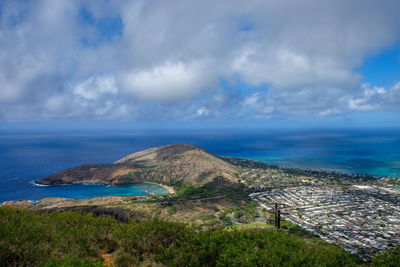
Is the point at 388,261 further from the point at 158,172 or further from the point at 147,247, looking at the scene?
the point at 158,172

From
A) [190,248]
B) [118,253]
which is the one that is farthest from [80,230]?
[190,248]

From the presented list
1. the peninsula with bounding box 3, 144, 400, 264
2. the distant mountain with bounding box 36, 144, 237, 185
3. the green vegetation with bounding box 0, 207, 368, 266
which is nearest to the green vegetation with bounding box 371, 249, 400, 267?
the peninsula with bounding box 3, 144, 400, 264

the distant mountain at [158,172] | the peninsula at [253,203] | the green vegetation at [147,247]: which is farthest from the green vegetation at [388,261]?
the distant mountain at [158,172]

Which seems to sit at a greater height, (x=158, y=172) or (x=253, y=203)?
(x=253, y=203)

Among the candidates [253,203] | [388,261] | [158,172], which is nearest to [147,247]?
[388,261]

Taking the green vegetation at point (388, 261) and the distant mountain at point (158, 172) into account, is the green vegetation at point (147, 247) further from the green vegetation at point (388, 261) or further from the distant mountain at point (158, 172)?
the distant mountain at point (158, 172)

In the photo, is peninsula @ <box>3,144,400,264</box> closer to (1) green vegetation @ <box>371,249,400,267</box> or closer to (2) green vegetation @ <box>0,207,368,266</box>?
(1) green vegetation @ <box>371,249,400,267</box>
